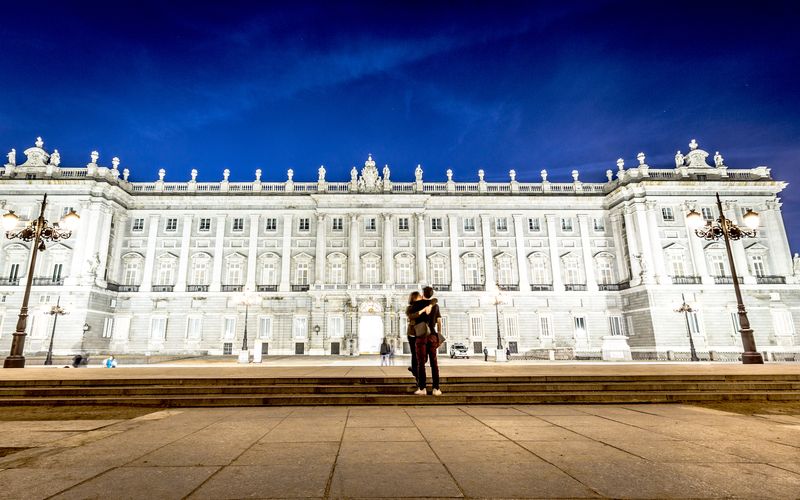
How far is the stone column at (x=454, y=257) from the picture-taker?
120 ft

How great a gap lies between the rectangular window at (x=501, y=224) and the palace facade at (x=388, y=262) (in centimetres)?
10

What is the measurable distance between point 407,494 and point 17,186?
4679cm

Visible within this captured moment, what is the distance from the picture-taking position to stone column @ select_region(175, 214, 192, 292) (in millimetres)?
36438

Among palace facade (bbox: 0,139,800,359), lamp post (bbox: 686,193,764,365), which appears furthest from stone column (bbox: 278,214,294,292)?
lamp post (bbox: 686,193,764,365)

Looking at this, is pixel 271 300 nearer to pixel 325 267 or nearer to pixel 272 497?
pixel 325 267

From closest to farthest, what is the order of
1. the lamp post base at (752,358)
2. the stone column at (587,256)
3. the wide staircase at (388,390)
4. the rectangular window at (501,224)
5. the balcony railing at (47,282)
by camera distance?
the wide staircase at (388,390)
the lamp post base at (752,358)
the balcony railing at (47,282)
the stone column at (587,256)
the rectangular window at (501,224)

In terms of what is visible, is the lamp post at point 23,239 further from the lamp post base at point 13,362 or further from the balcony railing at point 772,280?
the balcony railing at point 772,280

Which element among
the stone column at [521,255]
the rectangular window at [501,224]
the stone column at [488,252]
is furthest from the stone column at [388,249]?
the stone column at [521,255]

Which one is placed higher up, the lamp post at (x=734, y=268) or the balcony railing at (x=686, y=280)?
the balcony railing at (x=686, y=280)

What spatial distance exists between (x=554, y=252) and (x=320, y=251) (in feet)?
72.4

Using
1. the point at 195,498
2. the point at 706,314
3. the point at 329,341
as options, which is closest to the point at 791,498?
the point at 195,498

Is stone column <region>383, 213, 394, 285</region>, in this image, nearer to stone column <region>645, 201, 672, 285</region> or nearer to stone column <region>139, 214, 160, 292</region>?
stone column <region>139, 214, 160, 292</region>

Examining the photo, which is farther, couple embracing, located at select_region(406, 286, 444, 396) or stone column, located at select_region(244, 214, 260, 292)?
stone column, located at select_region(244, 214, 260, 292)

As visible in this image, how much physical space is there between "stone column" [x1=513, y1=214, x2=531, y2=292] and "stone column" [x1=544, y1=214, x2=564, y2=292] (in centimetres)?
241
